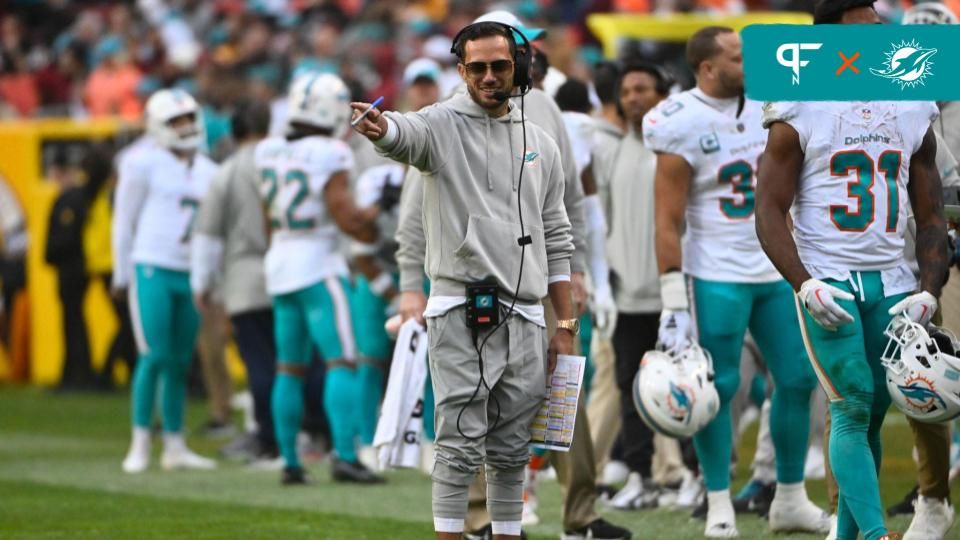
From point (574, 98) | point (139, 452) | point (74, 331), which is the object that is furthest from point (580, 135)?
point (74, 331)

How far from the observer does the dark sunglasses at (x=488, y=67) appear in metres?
6.35

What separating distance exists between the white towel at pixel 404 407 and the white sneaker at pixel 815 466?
3.39 m

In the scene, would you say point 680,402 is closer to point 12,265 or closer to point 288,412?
point 288,412

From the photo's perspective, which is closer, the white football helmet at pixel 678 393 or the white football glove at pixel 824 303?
the white football glove at pixel 824 303

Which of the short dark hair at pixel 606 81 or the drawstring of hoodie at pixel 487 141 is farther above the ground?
the short dark hair at pixel 606 81

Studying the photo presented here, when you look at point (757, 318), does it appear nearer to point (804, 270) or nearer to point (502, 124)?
point (804, 270)

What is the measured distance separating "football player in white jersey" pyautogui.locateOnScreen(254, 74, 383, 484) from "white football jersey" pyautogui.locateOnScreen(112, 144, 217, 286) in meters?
1.43

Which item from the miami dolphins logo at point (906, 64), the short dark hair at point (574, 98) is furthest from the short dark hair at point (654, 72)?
the miami dolphins logo at point (906, 64)

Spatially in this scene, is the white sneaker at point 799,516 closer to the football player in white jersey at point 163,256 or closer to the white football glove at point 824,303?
the white football glove at point 824,303

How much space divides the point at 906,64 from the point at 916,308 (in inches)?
37.0

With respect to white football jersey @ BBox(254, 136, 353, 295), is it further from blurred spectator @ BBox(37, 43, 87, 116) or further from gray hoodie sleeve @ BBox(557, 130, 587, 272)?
blurred spectator @ BBox(37, 43, 87, 116)

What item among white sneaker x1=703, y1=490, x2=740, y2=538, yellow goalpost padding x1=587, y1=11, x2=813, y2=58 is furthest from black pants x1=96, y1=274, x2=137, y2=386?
white sneaker x1=703, y1=490, x2=740, y2=538

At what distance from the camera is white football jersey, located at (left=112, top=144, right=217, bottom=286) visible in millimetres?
11945

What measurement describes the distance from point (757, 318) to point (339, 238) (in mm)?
3622
